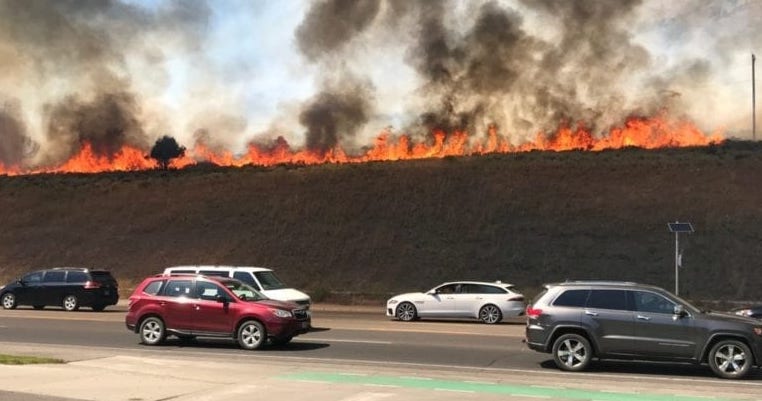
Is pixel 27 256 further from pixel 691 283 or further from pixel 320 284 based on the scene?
pixel 691 283

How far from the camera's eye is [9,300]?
2541cm

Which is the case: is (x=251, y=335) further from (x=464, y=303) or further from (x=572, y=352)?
(x=464, y=303)

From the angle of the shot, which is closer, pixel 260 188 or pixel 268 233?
pixel 268 233

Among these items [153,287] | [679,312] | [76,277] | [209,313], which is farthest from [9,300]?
[679,312]

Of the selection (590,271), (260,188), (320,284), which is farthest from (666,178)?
(260,188)

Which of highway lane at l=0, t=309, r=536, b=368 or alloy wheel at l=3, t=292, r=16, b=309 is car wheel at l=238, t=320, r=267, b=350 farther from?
alloy wheel at l=3, t=292, r=16, b=309

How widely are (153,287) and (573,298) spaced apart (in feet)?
27.8

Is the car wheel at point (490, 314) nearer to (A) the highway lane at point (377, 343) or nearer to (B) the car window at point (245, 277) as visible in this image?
(A) the highway lane at point (377, 343)

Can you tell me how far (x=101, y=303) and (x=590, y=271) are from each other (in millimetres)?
19301

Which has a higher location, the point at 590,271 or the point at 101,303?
the point at 590,271

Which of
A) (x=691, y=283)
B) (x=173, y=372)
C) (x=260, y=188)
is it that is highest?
(x=260, y=188)

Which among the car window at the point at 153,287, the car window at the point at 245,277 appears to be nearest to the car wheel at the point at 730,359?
the car window at the point at 153,287

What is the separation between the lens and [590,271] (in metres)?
29.6

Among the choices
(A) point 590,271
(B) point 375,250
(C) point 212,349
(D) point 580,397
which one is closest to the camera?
(D) point 580,397
